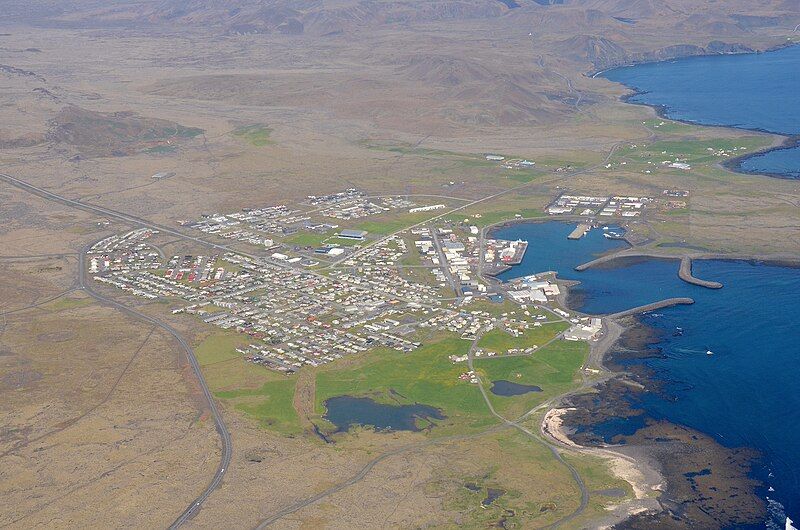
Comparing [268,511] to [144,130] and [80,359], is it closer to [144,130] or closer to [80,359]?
[80,359]

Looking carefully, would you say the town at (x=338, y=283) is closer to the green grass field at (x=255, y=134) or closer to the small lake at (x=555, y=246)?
the small lake at (x=555, y=246)

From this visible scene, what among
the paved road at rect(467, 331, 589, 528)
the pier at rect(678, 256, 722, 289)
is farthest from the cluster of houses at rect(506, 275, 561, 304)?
the pier at rect(678, 256, 722, 289)

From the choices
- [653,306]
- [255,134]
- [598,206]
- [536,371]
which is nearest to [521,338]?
[536,371]

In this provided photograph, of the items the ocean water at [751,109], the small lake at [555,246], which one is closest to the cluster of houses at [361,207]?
the small lake at [555,246]

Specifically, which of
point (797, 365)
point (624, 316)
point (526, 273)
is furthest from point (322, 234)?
point (797, 365)

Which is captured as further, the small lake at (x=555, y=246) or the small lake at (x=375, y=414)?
the small lake at (x=555, y=246)
